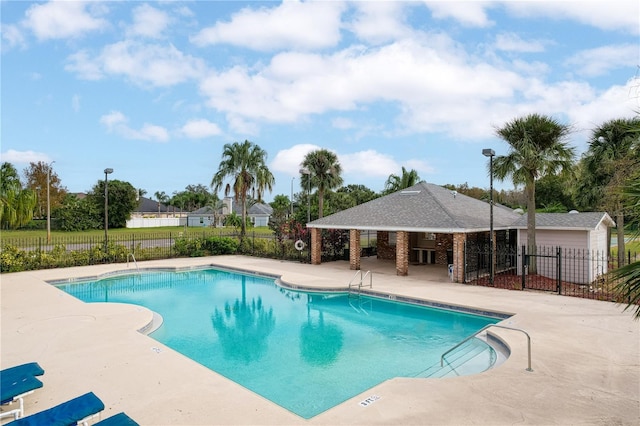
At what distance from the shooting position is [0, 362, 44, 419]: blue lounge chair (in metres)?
5.39

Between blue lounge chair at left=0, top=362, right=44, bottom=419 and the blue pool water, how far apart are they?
10.7 feet

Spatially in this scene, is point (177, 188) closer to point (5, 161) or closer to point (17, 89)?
point (5, 161)

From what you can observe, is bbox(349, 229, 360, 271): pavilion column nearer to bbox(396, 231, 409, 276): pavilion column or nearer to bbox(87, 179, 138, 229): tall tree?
bbox(396, 231, 409, 276): pavilion column

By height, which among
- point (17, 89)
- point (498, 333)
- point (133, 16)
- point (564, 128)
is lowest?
point (498, 333)

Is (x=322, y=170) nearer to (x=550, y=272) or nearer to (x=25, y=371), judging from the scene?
(x=550, y=272)

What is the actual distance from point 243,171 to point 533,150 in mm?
19603

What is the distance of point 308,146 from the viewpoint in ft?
95.0

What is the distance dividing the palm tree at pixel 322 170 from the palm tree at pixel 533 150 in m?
13.2

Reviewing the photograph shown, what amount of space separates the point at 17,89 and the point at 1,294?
7817 mm

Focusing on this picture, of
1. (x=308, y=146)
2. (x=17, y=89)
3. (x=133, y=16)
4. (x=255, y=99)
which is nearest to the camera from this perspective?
(x=133, y=16)

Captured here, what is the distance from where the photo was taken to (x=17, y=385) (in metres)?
5.65

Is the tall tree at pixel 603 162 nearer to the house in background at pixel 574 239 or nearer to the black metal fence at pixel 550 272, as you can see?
the house in background at pixel 574 239

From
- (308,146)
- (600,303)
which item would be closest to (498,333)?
(600,303)

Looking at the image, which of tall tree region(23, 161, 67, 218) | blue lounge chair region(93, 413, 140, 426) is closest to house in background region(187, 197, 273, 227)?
tall tree region(23, 161, 67, 218)
